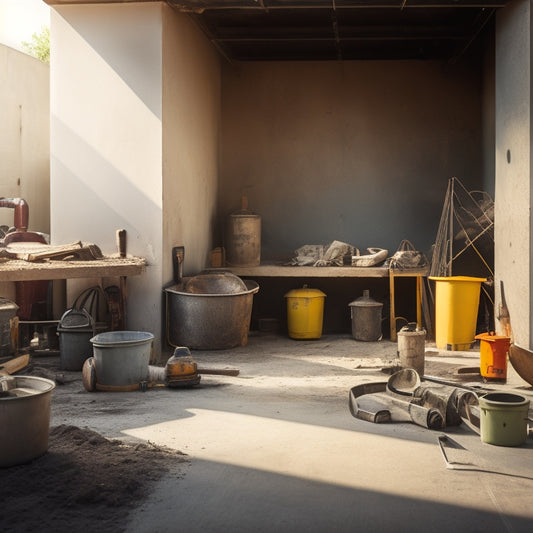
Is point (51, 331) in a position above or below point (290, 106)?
below

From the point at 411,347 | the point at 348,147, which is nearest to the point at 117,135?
the point at 411,347

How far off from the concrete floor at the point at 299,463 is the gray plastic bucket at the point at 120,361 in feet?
0.53

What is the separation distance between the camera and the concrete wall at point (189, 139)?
27.1ft

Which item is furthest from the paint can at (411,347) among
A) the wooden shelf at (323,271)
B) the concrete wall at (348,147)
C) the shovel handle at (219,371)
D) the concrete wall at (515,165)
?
the concrete wall at (348,147)

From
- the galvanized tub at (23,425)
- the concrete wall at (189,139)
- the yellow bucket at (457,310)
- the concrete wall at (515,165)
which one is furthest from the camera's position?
the yellow bucket at (457,310)

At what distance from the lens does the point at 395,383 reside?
235 inches

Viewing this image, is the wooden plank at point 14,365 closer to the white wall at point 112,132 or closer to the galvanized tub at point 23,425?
the white wall at point 112,132

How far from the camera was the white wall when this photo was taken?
806cm

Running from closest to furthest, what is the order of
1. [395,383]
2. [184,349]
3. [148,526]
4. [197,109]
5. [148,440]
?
[148,526] < [148,440] < [395,383] < [184,349] < [197,109]

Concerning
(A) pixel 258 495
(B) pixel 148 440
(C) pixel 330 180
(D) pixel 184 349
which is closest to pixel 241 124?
(C) pixel 330 180

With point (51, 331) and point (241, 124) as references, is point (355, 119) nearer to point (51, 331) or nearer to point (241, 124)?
point (241, 124)

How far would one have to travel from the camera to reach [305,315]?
31.7 ft

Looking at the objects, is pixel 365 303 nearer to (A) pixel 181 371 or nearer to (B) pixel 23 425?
(A) pixel 181 371

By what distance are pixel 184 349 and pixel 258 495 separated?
9.05ft
